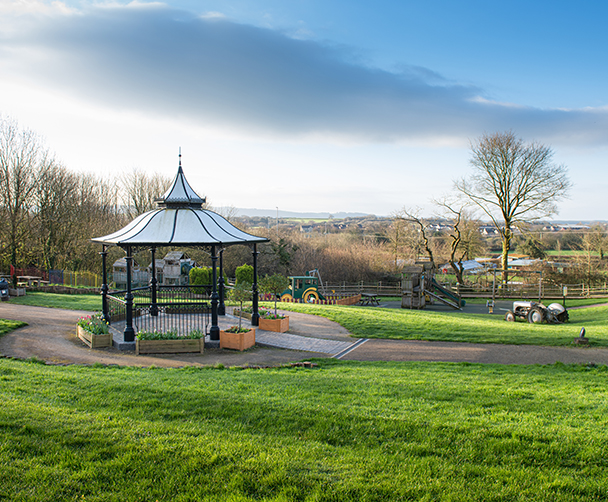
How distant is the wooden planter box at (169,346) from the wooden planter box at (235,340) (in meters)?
0.61

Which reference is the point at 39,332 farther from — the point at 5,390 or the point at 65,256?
the point at 65,256

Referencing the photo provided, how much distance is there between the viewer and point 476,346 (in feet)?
38.1

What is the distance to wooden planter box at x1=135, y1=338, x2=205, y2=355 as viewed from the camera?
10266mm

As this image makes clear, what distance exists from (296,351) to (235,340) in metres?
1.71

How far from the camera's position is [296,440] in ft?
14.2

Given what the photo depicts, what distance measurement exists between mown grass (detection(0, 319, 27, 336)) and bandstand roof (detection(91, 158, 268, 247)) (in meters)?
3.82

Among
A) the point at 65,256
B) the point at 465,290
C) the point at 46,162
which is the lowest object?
the point at 465,290

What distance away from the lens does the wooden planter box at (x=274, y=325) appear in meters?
12.9

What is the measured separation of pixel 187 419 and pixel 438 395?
376 cm

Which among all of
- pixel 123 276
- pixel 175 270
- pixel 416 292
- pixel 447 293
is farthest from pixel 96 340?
pixel 447 293

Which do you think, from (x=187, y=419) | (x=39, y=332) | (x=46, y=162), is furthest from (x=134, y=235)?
(x=46, y=162)

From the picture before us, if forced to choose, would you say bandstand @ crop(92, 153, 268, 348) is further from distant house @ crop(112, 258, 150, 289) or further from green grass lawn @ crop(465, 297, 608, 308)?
green grass lawn @ crop(465, 297, 608, 308)

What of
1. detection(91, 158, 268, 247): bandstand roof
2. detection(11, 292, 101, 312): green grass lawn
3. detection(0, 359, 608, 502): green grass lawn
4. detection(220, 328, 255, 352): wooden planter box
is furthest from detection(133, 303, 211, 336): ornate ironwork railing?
detection(0, 359, 608, 502): green grass lawn

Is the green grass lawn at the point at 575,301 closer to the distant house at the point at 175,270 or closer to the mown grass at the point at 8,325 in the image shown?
the distant house at the point at 175,270
